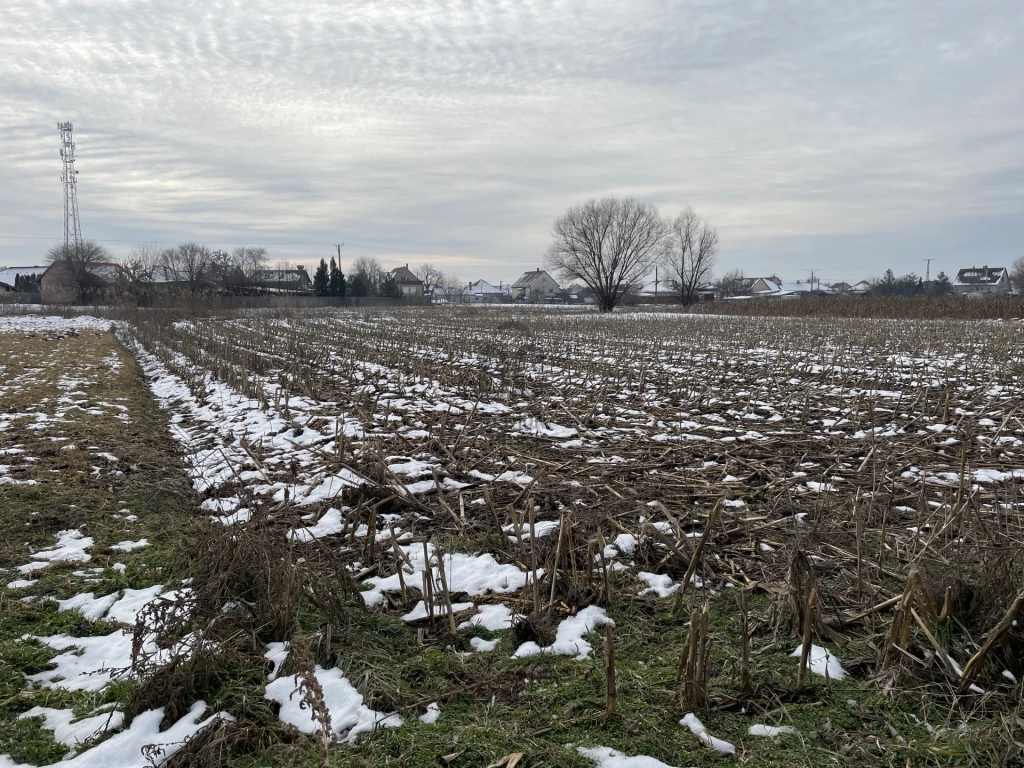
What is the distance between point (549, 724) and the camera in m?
2.60

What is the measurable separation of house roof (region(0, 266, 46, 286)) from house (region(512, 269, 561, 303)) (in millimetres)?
82182

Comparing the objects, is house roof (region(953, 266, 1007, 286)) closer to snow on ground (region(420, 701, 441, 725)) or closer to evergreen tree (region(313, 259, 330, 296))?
evergreen tree (region(313, 259, 330, 296))

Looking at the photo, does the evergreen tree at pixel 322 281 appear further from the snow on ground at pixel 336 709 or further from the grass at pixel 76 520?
the snow on ground at pixel 336 709

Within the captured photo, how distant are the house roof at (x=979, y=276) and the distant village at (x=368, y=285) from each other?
157 millimetres

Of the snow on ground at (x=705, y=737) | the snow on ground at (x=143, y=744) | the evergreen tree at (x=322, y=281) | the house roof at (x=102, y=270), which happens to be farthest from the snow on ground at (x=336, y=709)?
the evergreen tree at (x=322, y=281)

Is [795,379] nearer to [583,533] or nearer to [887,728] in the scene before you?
[583,533]

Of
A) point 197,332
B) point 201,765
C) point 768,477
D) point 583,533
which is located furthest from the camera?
point 197,332

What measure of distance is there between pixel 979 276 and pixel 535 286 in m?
82.8

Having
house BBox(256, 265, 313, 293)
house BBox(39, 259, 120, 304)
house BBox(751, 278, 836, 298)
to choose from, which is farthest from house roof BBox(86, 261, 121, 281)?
house BBox(751, 278, 836, 298)

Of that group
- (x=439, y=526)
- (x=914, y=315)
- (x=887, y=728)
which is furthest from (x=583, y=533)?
(x=914, y=315)

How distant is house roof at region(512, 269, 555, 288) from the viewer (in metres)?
137

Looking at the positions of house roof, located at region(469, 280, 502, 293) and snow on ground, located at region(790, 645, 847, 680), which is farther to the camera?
house roof, located at region(469, 280, 502, 293)

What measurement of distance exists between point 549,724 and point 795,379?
10.6m

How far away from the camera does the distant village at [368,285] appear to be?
60281 millimetres
